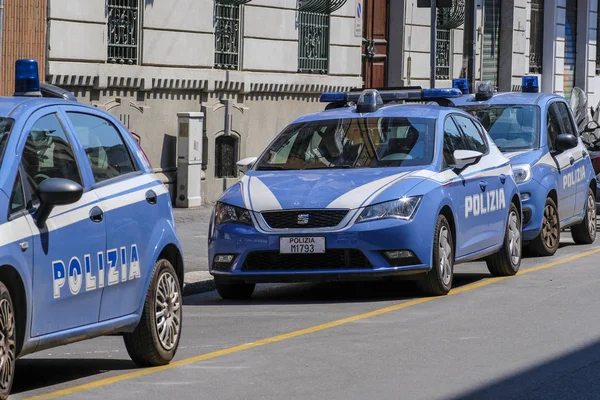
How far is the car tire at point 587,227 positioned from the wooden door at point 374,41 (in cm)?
1041

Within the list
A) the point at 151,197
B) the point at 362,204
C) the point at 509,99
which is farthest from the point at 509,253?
the point at 151,197

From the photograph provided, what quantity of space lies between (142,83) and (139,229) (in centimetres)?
1238

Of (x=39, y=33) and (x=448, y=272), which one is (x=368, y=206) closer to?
(x=448, y=272)

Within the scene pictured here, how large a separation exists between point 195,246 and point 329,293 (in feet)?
13.1

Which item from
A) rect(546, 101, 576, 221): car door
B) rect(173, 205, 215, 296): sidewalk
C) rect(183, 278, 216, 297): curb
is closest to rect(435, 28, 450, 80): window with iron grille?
rect(173, 205, 215, 296): sidewalk

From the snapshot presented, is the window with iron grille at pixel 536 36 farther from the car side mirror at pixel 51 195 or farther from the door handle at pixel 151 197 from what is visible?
the car side mirror at pixel 51 195

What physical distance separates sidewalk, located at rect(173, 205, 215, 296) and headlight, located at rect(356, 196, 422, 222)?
2.33m

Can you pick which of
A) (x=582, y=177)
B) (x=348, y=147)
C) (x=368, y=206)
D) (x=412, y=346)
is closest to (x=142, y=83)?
(x=582, y=177)

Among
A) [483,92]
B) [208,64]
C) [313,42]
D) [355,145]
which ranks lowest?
[355,145]

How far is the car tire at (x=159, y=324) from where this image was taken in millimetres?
8875

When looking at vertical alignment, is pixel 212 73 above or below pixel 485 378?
above

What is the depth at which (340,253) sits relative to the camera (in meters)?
12.2

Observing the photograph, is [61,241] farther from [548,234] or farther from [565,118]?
[565,118]

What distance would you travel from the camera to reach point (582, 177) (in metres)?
18.2
